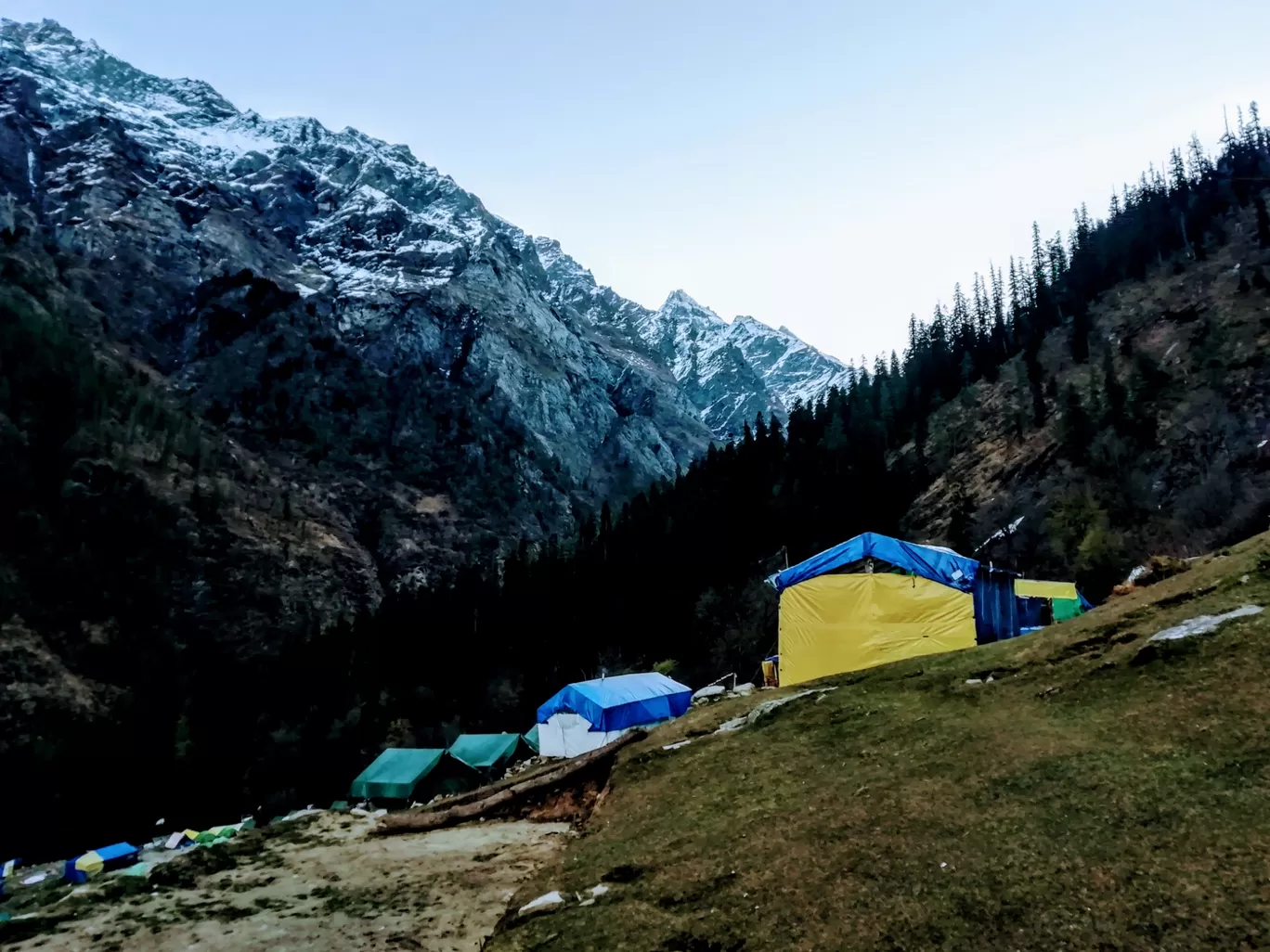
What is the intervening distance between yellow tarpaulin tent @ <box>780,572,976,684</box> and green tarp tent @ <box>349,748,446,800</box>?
31.1 m

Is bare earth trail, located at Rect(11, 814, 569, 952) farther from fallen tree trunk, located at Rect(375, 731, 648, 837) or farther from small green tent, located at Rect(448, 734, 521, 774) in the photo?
small green tent, located at Rect(448, 734, 521, 774)

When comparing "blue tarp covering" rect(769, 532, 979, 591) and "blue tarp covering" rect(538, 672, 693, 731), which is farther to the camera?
"blue tarp covering" rect(538, 672, 693, 731)

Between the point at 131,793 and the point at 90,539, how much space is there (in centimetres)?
6967

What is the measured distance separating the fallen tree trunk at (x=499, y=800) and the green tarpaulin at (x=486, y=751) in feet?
95.6

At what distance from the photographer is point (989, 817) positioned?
409 inches

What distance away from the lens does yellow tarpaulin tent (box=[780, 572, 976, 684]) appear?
24891 mm

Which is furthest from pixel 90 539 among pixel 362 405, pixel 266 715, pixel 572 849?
pixel 572 849

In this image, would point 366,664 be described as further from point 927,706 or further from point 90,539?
point 927,706

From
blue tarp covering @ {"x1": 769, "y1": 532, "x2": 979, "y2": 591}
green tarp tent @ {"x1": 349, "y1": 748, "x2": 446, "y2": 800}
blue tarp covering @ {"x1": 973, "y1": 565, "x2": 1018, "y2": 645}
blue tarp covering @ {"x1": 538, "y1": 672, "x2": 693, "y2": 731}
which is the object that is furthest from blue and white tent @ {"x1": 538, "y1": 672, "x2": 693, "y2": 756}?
blue tarp covering @ {"x1": 973, "y1": 565, "x2": 1018, "y2": 645}

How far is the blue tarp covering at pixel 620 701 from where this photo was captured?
41375mm

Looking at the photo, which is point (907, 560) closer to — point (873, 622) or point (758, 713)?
point (873, 622)

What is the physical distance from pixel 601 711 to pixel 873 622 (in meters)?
19.9

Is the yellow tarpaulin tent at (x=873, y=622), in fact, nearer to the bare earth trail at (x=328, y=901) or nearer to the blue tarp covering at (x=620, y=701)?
the bare earth trail at (x=328, y=901)

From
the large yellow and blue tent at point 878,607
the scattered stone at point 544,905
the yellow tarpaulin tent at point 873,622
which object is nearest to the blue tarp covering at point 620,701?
the large yellow and blue tent at point 878,607
